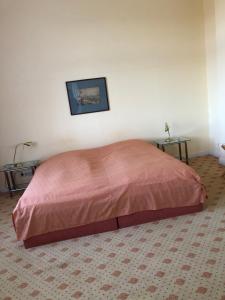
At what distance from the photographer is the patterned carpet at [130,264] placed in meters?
1.92

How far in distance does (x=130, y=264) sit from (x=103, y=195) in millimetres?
722

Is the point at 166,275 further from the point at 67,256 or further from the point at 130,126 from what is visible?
the point at 130,126

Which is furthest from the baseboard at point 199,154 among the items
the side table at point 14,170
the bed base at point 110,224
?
the side table at point 14,170

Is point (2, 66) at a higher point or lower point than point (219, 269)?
higher

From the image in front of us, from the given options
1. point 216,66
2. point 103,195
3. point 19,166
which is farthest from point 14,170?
point 216,66

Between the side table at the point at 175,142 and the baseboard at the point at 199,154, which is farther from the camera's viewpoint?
the baseboard at the point at 199,154

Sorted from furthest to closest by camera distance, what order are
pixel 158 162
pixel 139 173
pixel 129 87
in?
pixel 129 87 → pixel 158 162 → pixel 139 173

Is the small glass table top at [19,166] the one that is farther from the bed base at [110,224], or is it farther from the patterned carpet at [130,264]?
the bed base at [110,224]

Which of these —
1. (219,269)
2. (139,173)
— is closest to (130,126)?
(139,173)

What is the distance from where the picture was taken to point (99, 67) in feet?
14.4

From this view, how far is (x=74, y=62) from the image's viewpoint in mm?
4316

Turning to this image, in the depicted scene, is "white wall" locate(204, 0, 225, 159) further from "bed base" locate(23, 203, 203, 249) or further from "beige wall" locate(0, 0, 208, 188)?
"bed base" locate(23, 203, 203, 249)

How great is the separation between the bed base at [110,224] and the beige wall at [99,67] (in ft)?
6.58

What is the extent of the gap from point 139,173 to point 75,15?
2.76 meters
